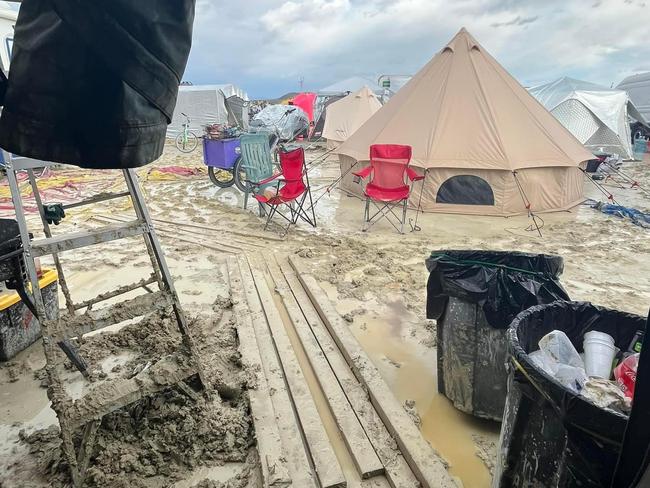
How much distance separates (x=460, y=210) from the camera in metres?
6.33

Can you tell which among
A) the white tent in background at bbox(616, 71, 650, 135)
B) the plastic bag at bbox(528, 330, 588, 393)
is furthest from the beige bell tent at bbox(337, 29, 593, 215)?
the white tent in background at bbox(616, 71, 650, 135)

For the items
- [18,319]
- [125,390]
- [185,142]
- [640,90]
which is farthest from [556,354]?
[640,90]

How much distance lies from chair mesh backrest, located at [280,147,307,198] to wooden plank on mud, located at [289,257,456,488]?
2582 mm

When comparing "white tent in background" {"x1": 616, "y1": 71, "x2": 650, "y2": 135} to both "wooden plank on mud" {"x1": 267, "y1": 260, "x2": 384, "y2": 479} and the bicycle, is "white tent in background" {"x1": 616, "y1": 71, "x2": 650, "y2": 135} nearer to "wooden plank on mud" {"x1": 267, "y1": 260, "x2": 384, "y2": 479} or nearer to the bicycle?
the bicycle

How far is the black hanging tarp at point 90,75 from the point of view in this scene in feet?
2.85

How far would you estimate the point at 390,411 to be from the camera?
2.05 meters

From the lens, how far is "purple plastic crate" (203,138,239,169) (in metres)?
7.37

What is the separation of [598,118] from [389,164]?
9.62 meters

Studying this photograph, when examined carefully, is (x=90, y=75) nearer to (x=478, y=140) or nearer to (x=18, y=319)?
(x=18, y=319)

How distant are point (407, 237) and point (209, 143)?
437 cm

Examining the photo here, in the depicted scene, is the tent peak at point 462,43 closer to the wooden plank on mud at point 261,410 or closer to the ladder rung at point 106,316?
the wooden plank on mud at point 261,410

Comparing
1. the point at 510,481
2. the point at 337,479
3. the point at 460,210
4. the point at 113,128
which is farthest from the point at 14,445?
the point at 460,210

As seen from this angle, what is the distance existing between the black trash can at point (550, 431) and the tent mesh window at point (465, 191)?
4.91m

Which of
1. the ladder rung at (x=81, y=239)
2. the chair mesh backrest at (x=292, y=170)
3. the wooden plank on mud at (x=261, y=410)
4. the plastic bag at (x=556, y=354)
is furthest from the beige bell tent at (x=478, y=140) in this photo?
the ladder rung at (x=81, y=239)
